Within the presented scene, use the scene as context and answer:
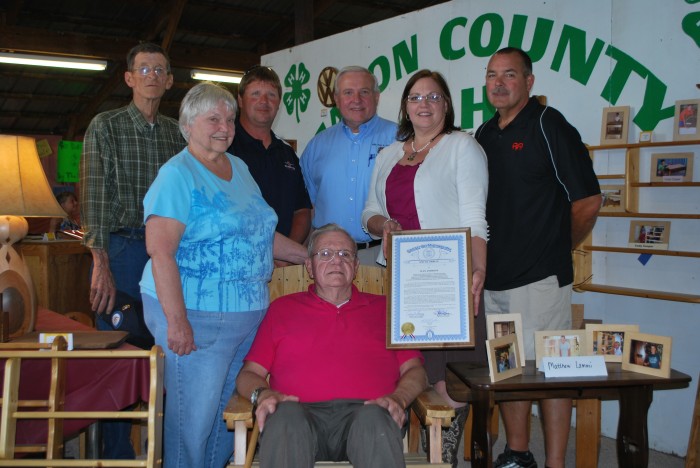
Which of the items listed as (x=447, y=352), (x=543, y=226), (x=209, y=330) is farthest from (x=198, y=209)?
(x=543, y=226)

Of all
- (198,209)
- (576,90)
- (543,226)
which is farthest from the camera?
(576,90)

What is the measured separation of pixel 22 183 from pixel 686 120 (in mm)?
3220

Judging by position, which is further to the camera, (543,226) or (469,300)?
(543,226)

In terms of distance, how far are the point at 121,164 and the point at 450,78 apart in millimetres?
2690

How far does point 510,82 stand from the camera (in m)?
2.85

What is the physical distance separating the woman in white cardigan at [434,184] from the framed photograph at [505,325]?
0.10 meters

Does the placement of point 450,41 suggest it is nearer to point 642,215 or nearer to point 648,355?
point 642,215

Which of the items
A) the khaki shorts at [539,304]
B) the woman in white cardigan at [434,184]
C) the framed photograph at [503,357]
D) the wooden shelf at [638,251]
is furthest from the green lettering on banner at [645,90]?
the framed photograph at [503,357]

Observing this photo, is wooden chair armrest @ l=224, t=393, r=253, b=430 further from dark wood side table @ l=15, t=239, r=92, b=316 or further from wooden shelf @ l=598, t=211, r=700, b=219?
dark wood side table @ l=15, t=239, r=92, b=316

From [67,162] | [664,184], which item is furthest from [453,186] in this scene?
[67,162]

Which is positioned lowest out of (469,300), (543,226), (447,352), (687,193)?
(447,352)

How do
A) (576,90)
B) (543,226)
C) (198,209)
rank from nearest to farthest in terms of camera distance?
(198,209) < (543,226) < (576,90)

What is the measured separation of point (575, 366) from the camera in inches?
99.0

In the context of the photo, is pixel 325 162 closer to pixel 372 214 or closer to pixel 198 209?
pixel 372 214
